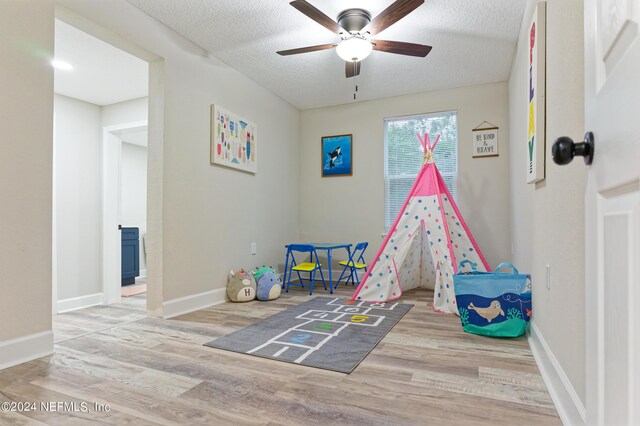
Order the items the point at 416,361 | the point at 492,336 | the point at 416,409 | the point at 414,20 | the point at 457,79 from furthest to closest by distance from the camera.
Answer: the point at 457,79
the point at 414,20
the point at 492,336
the point at 416,361
the point at 416,409

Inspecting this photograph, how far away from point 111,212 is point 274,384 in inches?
128

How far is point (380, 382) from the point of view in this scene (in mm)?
1789

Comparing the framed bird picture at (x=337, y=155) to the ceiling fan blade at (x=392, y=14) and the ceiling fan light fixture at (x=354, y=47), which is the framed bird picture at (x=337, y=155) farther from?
the ceiling fan blade at (x=392, y=14)

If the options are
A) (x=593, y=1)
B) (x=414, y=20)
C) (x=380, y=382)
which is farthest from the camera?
(x=414, y=20)

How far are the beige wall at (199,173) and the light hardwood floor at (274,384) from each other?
0.90 m

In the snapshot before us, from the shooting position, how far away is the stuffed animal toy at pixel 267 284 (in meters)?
3.75

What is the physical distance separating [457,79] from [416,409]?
3713 millimetres

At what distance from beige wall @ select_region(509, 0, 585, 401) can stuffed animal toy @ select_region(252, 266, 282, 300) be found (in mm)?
2357

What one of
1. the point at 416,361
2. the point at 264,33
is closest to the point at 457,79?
the point at 264,33

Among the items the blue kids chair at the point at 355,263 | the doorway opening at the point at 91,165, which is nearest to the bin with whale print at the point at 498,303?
the blue kids chair at the point at 355,263

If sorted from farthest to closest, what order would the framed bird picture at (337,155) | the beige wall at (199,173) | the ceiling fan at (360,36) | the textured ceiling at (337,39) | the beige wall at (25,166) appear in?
1. the framed bird picture at (337,155)
2. the beige wall at (199,173)
3. the textured ceiling at (337,39)
4. the ceiling fan at (360,36)
5. the beige wall at (25,166)

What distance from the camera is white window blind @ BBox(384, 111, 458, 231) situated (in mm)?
4523

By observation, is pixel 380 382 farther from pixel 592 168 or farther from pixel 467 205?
pixel 467 205

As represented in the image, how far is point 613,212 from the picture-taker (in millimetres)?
629
